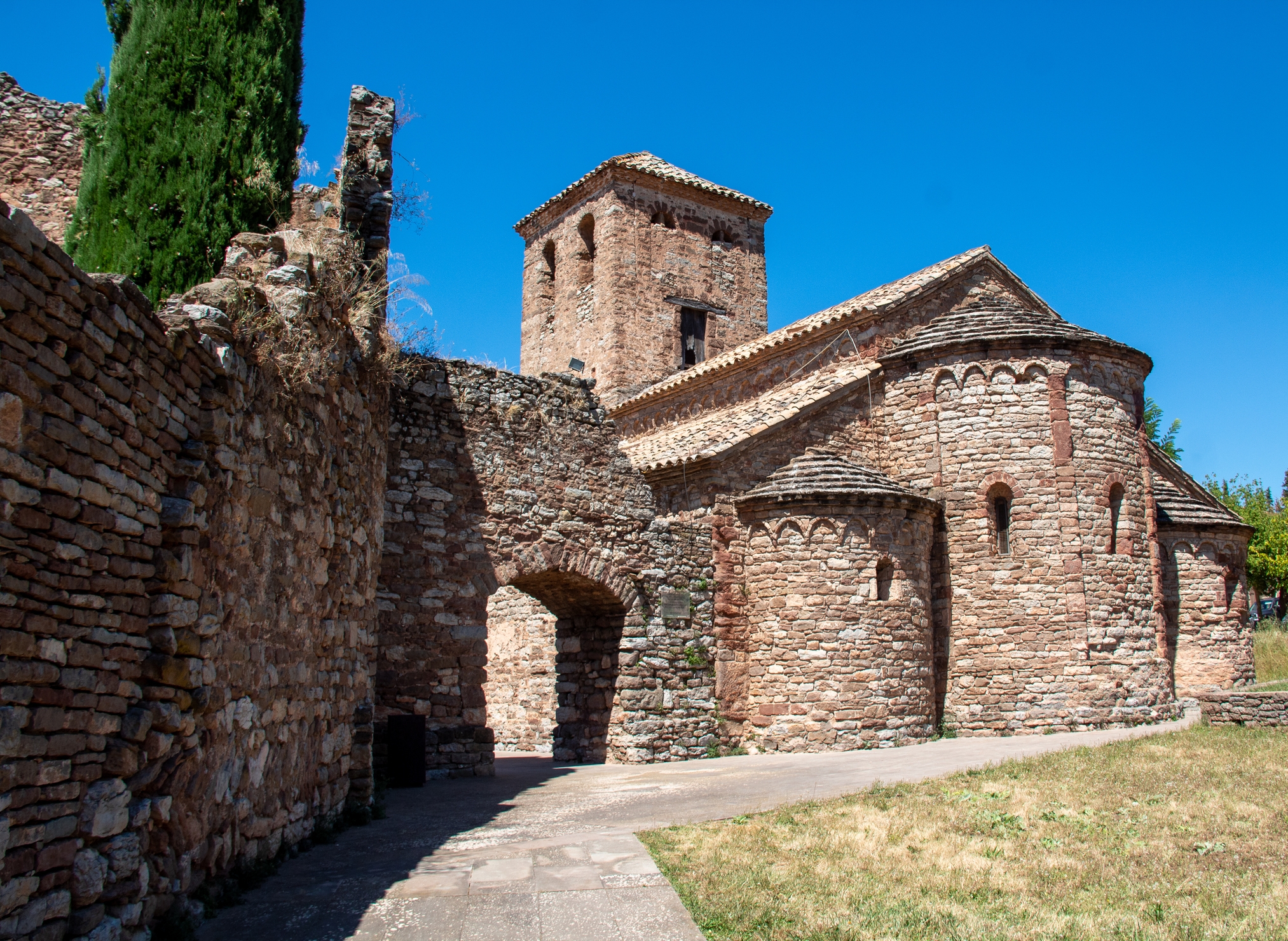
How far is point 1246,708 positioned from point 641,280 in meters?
15.4

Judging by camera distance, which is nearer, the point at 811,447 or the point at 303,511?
the point at 303,511

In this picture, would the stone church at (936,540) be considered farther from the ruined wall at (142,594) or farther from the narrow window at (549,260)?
the narrow window at (549,260)

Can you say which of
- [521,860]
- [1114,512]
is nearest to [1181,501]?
[1114,512]

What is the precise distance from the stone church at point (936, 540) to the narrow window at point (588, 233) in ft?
29.0

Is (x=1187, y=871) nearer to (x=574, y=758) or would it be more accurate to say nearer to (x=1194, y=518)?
(x=574, y=758)

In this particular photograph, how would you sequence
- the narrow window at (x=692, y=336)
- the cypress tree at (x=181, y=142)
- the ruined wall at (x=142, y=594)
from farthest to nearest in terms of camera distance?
the narrow window at (x=692, y=336) → the cypress tree at (x=181, y=142) → the ruined wall at (x=142, y=594)

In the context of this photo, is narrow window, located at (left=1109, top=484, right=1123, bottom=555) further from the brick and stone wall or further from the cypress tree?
the cypress tree

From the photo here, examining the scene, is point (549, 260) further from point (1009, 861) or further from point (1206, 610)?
point (1009, 861)

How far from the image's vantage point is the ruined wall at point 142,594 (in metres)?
3.05

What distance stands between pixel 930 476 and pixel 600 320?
11021 mm

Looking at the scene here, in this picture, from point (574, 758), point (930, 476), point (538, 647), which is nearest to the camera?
point (574, 758)

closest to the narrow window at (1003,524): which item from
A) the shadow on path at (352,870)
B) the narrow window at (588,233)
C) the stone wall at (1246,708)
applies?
the stone wall at (1246,708)

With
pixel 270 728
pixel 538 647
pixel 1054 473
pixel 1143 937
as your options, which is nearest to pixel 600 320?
pixel 538 647

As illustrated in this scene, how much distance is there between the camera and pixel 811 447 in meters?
13.3
